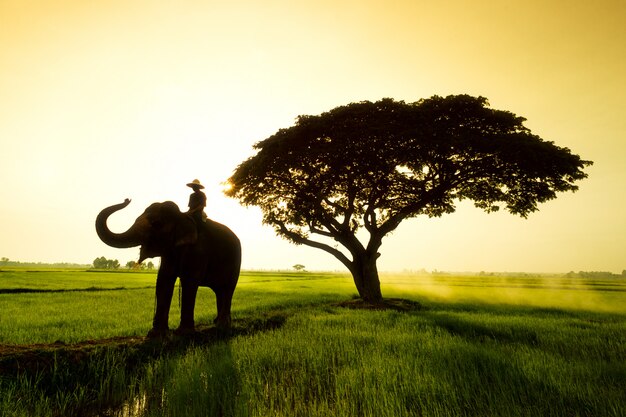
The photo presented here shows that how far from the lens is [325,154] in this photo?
1580cm

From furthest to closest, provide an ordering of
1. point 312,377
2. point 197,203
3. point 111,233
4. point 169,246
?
1. point 197,203
2. point 169,246
3. point 111,233
4. point 312,377

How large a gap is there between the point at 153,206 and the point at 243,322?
449 cm

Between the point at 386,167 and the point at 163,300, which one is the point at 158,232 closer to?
the point at 163,300

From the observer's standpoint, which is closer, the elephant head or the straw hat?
the elephant head

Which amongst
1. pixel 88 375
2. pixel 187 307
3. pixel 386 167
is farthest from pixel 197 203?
pixel 386 167

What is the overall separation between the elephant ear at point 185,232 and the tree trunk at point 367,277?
39.3ft

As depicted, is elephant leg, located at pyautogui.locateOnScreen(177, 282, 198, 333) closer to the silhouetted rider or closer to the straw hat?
the silhouetted rider

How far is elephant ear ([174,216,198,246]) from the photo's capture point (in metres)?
7.05

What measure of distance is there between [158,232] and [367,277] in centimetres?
1312

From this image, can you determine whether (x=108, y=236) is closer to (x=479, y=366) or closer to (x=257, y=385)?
(x=257, y=385)

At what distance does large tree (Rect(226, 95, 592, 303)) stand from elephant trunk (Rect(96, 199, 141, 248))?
10.5m

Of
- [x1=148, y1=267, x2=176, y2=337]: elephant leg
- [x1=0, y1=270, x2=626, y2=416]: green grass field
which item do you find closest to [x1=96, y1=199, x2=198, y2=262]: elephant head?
[x1=148, y1=267, x2=176, y2=337]: elephant leg

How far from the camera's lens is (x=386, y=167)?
15.9 metres

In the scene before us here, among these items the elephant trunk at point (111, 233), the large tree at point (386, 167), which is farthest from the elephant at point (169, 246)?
the large tree at point (386, 167)
